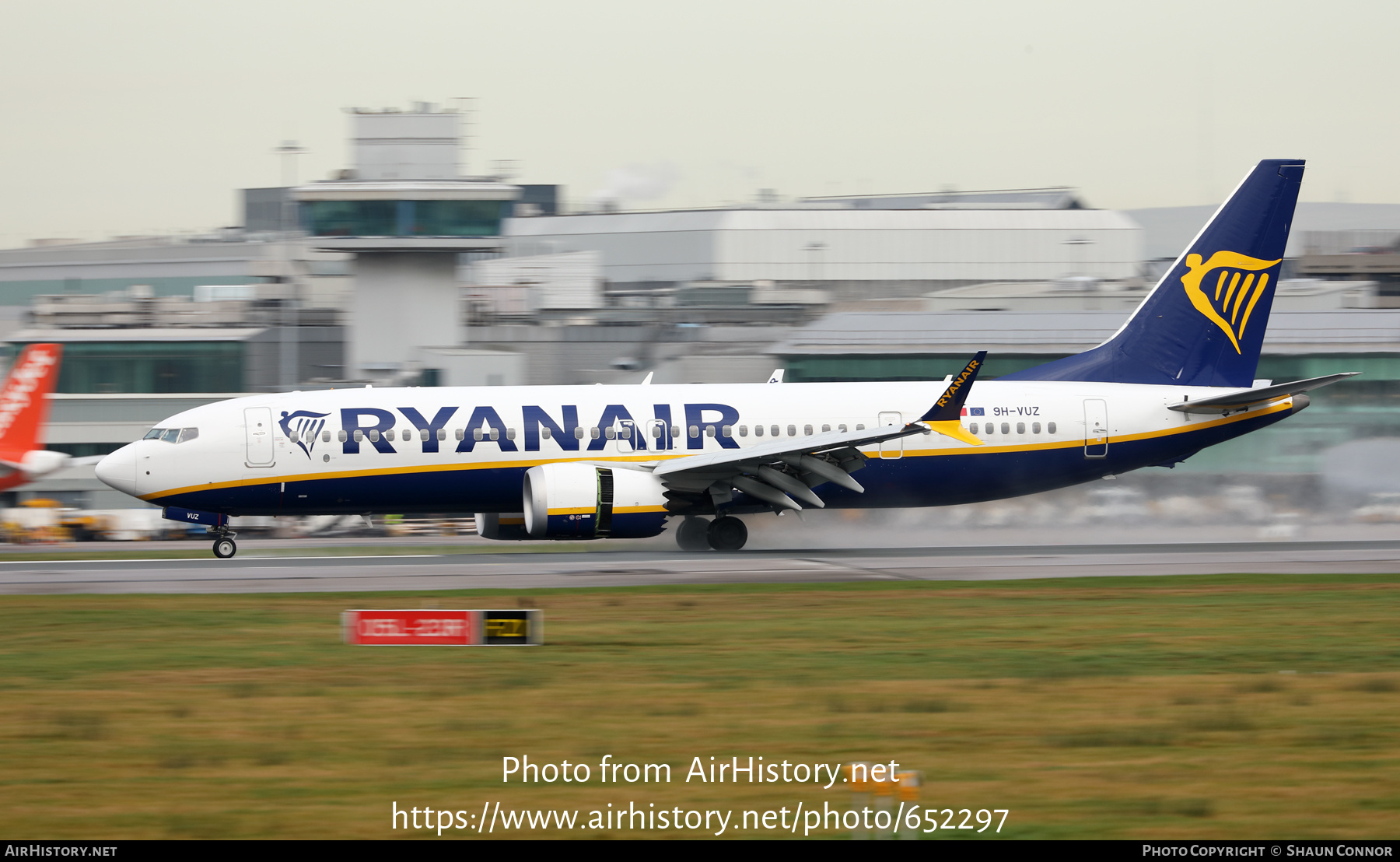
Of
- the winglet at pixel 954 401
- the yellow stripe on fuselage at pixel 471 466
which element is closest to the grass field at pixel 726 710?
the winglet at pixel 954 401

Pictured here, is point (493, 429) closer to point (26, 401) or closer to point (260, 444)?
point (260, 444)

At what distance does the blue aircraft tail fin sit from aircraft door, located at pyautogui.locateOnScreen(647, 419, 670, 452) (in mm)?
8369

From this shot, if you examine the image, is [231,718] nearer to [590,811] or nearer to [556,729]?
[556,729]

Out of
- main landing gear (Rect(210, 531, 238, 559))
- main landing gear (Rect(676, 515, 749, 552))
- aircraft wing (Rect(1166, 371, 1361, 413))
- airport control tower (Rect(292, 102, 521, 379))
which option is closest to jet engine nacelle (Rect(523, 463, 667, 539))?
main landing gear (Rect(676, 515, 749, 552))

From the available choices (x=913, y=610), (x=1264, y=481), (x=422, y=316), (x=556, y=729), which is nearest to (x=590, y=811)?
(x=556, y=729)

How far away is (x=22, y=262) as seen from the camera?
104 metres

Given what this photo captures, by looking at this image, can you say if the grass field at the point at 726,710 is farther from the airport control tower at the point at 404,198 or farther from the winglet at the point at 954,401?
the airport control tower at the point at 404,198

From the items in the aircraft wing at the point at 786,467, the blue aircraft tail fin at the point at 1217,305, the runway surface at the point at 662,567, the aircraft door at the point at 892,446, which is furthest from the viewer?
the blue aircraft tail fin at the point at 1217,305

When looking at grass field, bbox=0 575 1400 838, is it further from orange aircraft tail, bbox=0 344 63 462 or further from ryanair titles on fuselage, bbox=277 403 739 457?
orange aircraft tail, bbox=0 344 63 462

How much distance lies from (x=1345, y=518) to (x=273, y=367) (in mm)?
43607

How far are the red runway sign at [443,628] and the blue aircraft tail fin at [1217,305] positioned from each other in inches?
722

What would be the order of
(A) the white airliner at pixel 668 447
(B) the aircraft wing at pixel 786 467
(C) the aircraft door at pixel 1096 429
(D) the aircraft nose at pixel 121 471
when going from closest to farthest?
1. (B) the aircraft wing at pixel 786 467
2. (A) the white airliner at pixel 668 447
3. (D) the aircraft nose at pixel 121 471
4. (C) the aircraft door at pixel 1096 429

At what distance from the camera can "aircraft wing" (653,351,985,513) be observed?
2783 cm

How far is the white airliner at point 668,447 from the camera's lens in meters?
28.4
